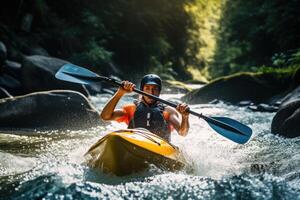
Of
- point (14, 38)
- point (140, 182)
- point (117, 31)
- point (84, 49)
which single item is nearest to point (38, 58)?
point (14, 38)

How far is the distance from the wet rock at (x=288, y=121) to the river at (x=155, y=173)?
0.15 m

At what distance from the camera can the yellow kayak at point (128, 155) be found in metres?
4.02

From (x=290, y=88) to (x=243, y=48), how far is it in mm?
12020

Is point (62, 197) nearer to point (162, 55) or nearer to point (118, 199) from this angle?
point (118, 199)

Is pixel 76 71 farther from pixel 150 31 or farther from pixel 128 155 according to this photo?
pixel 150 31

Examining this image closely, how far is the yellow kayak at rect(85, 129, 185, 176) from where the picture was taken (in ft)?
13.2

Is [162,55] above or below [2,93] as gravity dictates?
above

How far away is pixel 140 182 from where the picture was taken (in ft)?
12.8

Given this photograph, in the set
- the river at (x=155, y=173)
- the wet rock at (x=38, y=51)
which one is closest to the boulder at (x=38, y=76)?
the wet rock at (x=38, y=51)

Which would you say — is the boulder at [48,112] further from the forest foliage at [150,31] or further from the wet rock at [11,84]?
the forest foliage at [150,31]

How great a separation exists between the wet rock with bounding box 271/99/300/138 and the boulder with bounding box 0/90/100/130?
3.38 meters

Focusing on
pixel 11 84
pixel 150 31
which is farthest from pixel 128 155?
pixel 150 31

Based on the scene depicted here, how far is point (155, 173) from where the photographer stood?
4117 mm

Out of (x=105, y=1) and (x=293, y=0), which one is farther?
(x=105, y=1)
